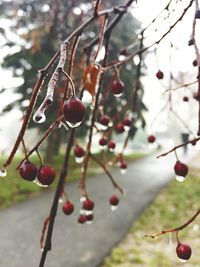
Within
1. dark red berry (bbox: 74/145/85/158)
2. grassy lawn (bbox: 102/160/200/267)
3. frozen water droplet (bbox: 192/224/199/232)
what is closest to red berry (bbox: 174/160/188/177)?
dark red berry (bbox: 74/145/85/158)

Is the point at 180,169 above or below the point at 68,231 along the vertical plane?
above

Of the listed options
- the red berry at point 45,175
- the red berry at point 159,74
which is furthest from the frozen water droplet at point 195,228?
the red berry at point 45,175

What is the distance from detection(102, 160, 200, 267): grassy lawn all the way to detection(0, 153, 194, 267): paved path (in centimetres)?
14

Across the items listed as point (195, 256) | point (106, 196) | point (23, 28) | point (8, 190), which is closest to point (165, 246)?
point (195, 256)

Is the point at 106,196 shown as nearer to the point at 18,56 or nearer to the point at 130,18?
the point at 18,56

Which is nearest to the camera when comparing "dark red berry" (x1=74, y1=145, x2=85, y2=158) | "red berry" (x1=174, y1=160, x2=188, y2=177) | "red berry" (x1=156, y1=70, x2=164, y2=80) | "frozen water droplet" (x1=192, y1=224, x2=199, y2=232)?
"red berry" (x1=174, y1=160, x2=188, y2=177)

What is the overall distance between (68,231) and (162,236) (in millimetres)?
1343

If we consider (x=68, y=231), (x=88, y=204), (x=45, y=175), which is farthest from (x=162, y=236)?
(x=45, y=175)

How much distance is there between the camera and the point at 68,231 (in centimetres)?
495

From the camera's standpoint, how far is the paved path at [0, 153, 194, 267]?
394 cm

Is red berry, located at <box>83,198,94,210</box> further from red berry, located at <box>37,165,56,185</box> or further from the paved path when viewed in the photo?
the paved path

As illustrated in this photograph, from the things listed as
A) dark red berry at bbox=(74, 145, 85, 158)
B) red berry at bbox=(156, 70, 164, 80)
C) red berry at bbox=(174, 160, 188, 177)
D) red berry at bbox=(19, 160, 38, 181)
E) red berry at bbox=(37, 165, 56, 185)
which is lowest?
dark red berry at bbox=(74, 145, 85, 158)

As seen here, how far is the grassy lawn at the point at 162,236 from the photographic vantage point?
419cm

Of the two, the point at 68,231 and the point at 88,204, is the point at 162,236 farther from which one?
the point at 88,204
